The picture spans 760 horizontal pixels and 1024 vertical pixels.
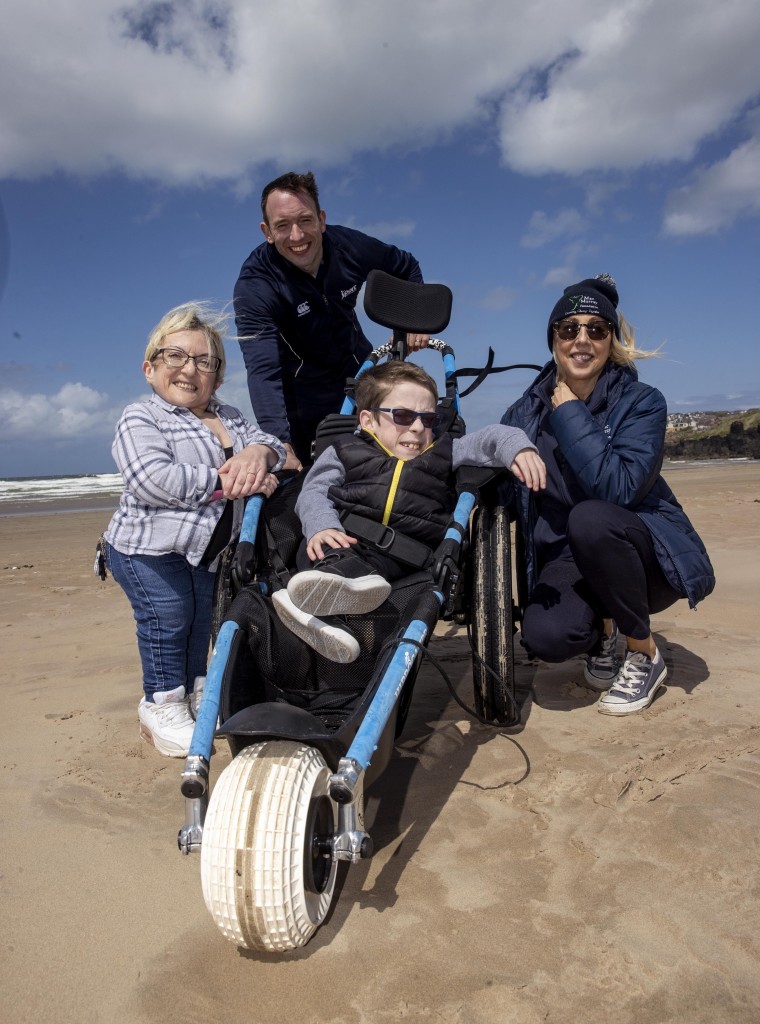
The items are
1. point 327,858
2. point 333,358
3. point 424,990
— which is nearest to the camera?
point 424,990

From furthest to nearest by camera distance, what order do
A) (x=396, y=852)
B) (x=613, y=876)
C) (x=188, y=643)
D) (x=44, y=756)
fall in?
1. (x=188, y=643)
2. (x=44, y=756)
3. (x=396, y=852)
4. (x=613, y=876)

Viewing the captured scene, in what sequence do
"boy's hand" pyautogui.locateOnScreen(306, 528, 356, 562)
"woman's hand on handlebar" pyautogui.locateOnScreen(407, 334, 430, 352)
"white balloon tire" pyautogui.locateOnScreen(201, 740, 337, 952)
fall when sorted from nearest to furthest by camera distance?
1. "white balloon tire" pyautogui.locateOnScreen(201, 740, 337, 952)
2. "boy's hand" pyautogui.locateOnScreen(306, 528, 356, 562)
3. "woman's hand on handlebar" pyautogui.locateOnScreen(407, 334, 430, 352)

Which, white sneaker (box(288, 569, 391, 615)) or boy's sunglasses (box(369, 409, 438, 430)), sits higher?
boy's sunglasses (box(369, 409, 438, 430))

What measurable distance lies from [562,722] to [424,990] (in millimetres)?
1514

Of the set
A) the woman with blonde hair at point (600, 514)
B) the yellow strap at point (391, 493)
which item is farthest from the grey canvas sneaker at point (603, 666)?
the yellow strap at point (391, 493)

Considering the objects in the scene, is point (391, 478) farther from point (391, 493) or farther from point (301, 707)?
point (301, 707)

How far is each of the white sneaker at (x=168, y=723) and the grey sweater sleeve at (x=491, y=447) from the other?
140 centimetres

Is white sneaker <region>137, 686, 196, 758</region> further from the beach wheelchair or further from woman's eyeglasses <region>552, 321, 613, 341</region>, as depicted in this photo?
woman's eyeglasses <region>552, 321, 613, 341</region>

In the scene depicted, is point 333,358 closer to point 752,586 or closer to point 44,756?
point 44,756

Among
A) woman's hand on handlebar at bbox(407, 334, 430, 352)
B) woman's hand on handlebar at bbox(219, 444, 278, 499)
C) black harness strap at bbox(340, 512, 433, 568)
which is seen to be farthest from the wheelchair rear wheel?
woman's hand on handlebar at bbox(407, 334, 430, 352)

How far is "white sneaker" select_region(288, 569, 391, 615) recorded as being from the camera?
2.04 meters

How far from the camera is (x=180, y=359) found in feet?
9.47

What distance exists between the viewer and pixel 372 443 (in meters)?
→ 2.95

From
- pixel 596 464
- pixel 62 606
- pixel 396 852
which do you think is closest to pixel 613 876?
pixel 396 852
